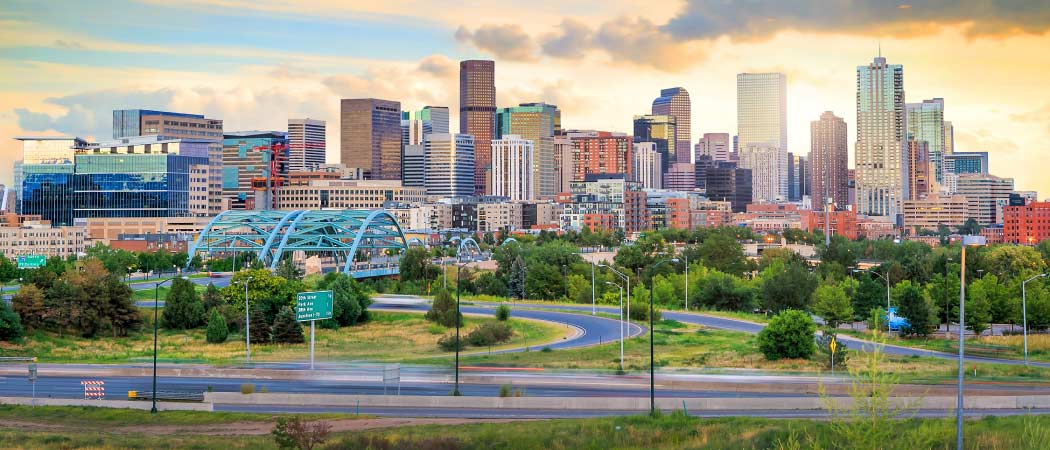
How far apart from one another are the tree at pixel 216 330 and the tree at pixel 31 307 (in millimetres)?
12320

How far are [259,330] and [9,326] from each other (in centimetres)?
1648

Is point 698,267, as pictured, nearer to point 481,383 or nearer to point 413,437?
point 481,383

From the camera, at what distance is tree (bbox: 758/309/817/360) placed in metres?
64.2

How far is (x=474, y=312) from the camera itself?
93.6 meters

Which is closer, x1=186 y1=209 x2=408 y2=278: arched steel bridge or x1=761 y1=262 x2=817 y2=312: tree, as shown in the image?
x1=761 y1=262 x2=817 y2=312: tree

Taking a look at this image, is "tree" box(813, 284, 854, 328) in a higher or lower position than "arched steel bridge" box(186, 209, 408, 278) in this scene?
lower

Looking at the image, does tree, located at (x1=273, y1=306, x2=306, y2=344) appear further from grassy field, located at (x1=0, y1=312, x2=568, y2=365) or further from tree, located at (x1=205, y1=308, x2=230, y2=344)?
tree, located at (x1=205, y1=308, x2=230, y2=344)

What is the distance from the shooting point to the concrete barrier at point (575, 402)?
1796 inches

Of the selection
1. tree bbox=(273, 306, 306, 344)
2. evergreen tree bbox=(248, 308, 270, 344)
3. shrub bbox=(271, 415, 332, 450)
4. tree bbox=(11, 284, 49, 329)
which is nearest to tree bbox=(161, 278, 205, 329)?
tree bbox=(11, 284, 49, 329)

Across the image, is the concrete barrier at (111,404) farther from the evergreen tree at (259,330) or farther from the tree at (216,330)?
the tree at (216,330)

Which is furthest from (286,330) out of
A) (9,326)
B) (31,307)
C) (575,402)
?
(575,402)

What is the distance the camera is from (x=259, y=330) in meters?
77.6

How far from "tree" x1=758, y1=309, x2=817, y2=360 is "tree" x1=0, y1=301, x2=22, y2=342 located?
1940 inches

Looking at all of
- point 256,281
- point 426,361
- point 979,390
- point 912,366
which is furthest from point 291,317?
point 979,390
